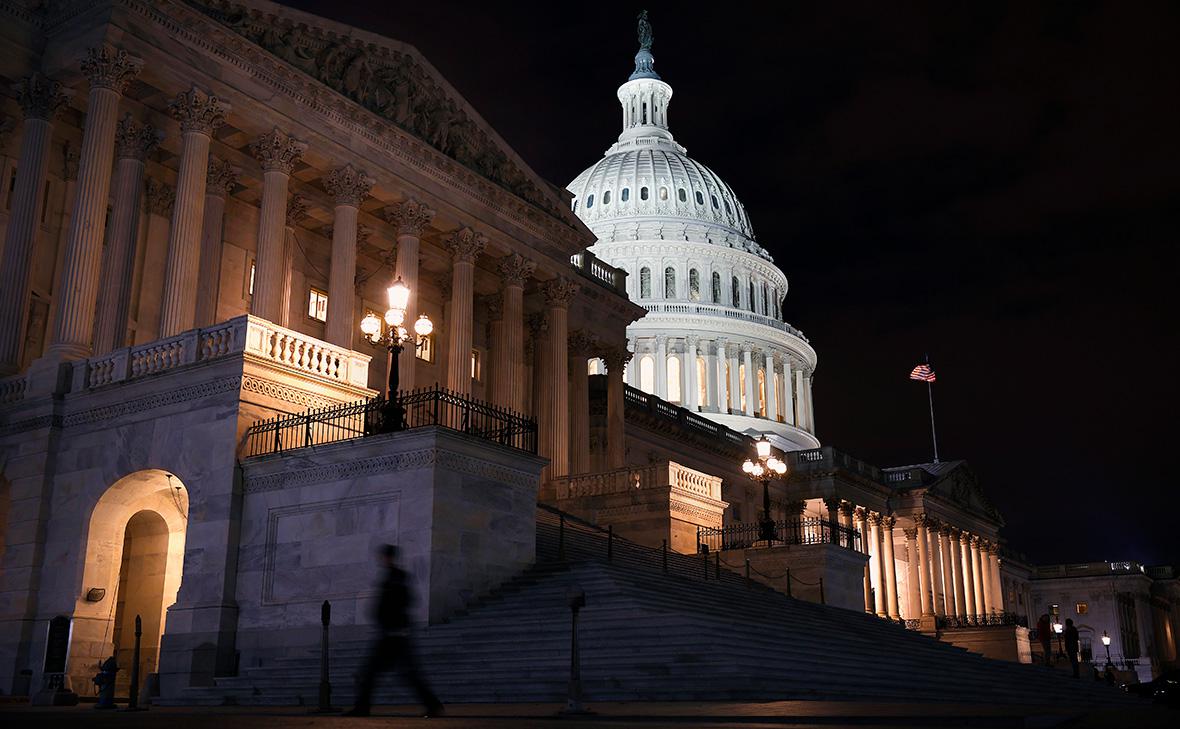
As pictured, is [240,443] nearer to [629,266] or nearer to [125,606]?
[125,606]

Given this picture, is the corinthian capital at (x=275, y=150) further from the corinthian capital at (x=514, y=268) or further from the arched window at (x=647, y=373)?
the arched window at (x=647, y=373)

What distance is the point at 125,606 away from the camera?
93.0 feet

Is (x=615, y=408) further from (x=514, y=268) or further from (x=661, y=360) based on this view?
(x=661, y=360)

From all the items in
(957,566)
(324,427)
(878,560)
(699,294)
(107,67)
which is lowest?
(324,427)

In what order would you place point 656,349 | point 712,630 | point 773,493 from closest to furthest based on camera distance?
point 712,630
point 773,493
point 656,349

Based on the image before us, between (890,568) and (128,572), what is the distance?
68.0 m

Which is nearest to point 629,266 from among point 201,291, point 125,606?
point 201,291

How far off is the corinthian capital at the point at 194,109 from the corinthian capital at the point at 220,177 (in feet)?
13.1

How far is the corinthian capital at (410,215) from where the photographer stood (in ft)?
137

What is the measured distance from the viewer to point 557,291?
50000 mm

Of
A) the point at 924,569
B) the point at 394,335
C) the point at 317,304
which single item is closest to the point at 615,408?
the point at 317,304

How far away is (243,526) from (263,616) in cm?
211

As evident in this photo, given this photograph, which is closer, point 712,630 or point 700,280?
point 712,630

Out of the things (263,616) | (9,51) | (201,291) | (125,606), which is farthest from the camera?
(201,291)
